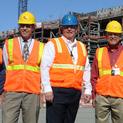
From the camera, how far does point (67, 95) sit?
643 cm

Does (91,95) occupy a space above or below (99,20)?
below

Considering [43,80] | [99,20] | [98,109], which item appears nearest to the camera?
[43,80]

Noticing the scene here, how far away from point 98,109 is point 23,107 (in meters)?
1.10

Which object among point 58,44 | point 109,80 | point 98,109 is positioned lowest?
point 98,109

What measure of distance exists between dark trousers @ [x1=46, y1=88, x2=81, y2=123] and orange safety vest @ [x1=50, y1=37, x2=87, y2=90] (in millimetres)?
97

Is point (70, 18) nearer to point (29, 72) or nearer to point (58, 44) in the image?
point (58, 44)

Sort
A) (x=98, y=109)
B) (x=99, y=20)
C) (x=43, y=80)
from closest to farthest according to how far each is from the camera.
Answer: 1. (x=43, y=80)
2. (x=98, y=109)
3. (x=99, y=20)

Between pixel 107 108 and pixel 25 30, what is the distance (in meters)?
1.64

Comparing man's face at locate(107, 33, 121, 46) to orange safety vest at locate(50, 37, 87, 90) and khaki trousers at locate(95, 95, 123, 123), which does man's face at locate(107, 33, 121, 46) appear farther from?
khaki trousers at locate(95, 95, 123, 123)

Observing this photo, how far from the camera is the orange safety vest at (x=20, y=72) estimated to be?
6.45m

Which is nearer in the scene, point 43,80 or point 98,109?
point 43,80

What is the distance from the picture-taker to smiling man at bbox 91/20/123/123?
670cm

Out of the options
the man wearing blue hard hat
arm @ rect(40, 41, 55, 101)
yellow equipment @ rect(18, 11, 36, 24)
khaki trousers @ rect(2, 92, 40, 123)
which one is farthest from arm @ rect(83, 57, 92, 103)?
yellow equipment @ rect(18, 11, 36, 24)

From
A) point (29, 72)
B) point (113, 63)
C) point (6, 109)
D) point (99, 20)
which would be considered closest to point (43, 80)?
point (29, 72)
